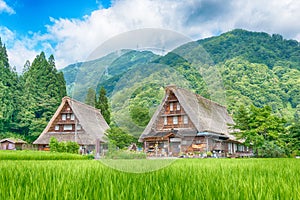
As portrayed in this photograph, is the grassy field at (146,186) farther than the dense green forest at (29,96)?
No

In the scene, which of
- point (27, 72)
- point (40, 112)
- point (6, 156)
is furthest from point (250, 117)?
point (27, 72)

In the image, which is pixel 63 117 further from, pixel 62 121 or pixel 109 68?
pixel 109 68

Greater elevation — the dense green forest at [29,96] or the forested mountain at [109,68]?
the dense green forest at [29,96]

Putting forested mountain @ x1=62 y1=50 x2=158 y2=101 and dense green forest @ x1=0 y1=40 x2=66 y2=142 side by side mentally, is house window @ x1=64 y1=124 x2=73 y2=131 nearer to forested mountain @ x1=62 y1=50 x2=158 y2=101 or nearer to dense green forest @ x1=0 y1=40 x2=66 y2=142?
dense green forest @ x1=0 y1=40 x2=66 y2=142

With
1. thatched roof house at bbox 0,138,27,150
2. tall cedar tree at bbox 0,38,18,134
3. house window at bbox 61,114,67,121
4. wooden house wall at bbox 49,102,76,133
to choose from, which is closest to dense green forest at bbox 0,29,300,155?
tall cedar tree at bbox 0,38,18,134

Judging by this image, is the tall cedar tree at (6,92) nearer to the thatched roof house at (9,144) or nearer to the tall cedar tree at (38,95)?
the tall cedar tree at (38,95)

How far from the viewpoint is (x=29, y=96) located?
119ft

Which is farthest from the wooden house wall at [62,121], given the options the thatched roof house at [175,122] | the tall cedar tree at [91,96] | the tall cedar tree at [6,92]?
the thatched roof house at [175,122]

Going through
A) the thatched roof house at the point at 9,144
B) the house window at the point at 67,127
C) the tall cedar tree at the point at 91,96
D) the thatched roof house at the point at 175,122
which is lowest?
the thatched roof house at the point at 9,144

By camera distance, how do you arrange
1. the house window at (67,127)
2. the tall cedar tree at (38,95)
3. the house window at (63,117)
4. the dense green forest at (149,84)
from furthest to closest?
the tall cedar tree at (38,95), the house window at (67,127), the house window at (63,117), the dense green forest at (149,84)

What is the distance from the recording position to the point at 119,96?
3.58 m

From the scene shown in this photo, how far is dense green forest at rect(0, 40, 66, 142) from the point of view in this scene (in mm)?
33812

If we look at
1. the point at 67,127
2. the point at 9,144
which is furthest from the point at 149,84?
the point at 9,144

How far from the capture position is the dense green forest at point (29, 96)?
3381cm
